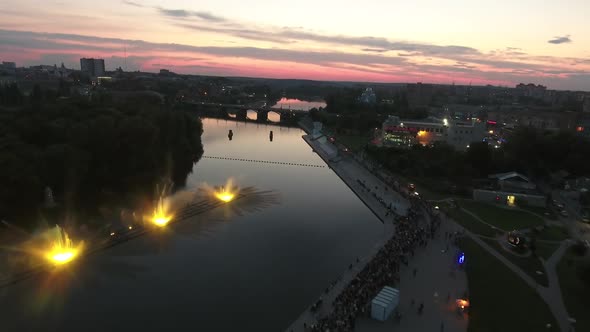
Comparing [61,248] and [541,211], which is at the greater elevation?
[541,211]

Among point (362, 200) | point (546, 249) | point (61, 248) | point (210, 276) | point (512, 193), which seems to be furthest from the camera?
point (362, 200)

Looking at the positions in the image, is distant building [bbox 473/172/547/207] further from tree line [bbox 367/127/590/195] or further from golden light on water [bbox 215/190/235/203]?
golden light on water [bbox 215/190/235/203]

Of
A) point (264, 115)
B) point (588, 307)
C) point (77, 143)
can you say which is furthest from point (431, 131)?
point (264, 115)

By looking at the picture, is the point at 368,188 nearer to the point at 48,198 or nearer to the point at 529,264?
the point at 529,264

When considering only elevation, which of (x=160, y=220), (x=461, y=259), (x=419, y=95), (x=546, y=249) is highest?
(x=419, y=95)

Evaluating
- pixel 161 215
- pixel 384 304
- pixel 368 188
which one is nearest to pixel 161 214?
pixel 161 215
